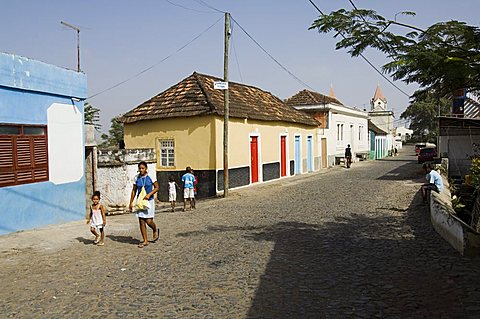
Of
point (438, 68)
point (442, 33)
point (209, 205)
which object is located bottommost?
point (209, 205)

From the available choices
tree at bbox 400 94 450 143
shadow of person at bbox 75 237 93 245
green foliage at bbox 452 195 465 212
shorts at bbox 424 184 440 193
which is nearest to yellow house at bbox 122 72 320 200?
shorts at bbox 424 184 440 193

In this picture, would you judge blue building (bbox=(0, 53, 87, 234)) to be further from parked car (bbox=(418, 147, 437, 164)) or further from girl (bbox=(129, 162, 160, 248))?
parked car (bbox=(418, 147, 437, 164))

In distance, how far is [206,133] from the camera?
2008 centimetres

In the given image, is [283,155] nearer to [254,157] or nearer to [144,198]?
[254,157]

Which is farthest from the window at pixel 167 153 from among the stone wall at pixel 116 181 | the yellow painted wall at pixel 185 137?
the stone wall at pixel 116 181

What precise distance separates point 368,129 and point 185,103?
3172 centimetres

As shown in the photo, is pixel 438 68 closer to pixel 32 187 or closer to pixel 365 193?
pixel 32 187

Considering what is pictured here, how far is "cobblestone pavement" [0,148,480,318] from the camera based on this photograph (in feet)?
18.4

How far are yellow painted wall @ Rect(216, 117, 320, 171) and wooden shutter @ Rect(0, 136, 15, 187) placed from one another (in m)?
10.0

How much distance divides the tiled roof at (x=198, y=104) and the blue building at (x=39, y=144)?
7528 millimetres

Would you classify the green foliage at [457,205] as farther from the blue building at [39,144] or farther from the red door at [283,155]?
the red door at [283,155]

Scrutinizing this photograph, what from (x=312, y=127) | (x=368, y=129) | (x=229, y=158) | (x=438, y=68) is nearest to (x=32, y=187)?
(x=438, y=68)

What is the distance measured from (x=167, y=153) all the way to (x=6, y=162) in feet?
35.7

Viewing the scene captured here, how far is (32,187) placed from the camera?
11203mm
